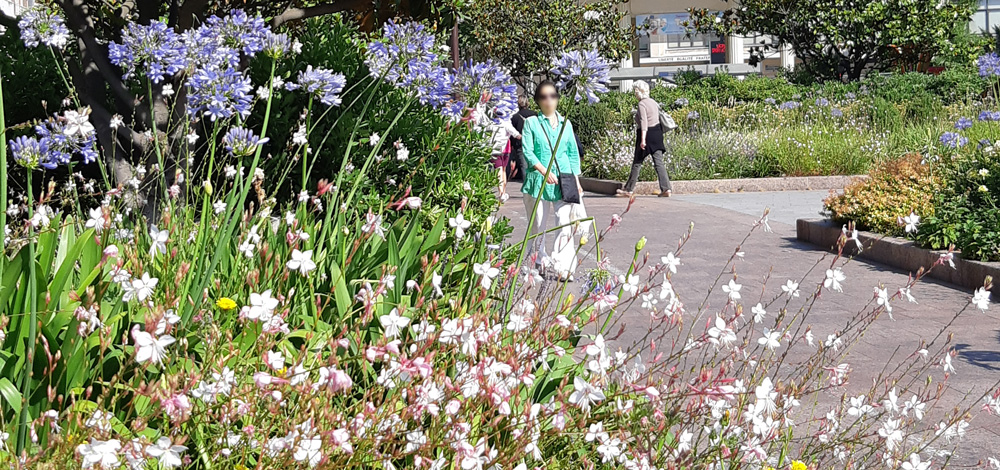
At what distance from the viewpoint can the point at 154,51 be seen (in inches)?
142

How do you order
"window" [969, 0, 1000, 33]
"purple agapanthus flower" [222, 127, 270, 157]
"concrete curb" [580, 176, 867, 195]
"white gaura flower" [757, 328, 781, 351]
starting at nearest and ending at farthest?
"white gaura flower" [757, 328, 781, 351] < "purple agapanthus flower" [222, 127, 270, 157] < "concrete curb" [580, 176, 867, 195] < "window" [969, 0, 1000, 33]

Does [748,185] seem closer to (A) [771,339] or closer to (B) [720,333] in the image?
(A) [771,339]

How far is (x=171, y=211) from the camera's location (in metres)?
3.14

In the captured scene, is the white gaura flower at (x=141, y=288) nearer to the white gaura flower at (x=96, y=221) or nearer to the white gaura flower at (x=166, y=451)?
the white gaura flower at (x=166, y=451)

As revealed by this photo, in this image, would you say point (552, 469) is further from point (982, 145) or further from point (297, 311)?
point (982, 145)

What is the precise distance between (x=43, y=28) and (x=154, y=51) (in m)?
0.54

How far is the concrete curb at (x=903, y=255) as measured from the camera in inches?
292

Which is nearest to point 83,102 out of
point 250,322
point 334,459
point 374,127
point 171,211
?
point 374,127

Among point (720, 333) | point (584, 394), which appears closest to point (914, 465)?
point (720, 333)

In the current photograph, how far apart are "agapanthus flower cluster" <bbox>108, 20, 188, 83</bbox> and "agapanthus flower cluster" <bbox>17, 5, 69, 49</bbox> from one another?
0.72 ft

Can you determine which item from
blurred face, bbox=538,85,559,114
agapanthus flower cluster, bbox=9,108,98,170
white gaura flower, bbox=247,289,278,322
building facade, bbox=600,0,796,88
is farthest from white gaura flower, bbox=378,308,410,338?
building facade, bbox=600,0,796,88

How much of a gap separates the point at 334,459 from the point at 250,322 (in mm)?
532

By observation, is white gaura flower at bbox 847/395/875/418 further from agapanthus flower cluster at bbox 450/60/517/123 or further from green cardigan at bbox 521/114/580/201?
green cardigan at bbox 521/114/580/201

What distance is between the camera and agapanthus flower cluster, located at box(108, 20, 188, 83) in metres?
3.56
